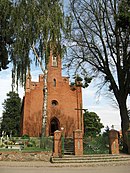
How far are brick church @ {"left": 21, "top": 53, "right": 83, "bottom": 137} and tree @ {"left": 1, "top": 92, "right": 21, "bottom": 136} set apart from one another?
17.8 m

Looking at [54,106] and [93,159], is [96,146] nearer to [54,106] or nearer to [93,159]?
[93,159]

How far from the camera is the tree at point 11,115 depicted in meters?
49.1

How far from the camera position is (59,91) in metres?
33.0

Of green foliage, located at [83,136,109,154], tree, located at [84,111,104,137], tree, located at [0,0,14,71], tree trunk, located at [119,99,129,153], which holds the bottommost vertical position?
green foliage, located at [83,136,109,154]

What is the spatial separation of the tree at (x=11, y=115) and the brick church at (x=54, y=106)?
1783 cm

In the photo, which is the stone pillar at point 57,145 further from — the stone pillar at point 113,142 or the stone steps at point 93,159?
the stone pillar at point 113,142

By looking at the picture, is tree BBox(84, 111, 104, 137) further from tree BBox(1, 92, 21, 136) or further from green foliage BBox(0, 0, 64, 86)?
green foliage BBox(0, 0, 64, 86)

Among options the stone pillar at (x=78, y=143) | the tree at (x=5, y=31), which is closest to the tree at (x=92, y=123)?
the stone pillar at (x=78, y=143)

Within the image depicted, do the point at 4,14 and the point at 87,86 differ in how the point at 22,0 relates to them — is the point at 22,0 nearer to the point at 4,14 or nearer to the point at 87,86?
the point at 4,14

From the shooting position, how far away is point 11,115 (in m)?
51.6

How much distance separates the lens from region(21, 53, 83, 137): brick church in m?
30.8

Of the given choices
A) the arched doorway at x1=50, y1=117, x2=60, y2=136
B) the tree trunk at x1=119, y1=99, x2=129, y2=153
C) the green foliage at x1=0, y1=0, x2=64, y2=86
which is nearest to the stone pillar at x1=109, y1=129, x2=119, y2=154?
the tree trunk at x1=119, y1=99, x2=129, y2=153

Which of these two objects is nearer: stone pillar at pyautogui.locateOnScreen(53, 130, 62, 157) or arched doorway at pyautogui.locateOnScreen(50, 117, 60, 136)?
stone pillar at pyautogui.locateOnScreen(53, 130, 62, 157)

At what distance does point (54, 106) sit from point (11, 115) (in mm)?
22087
